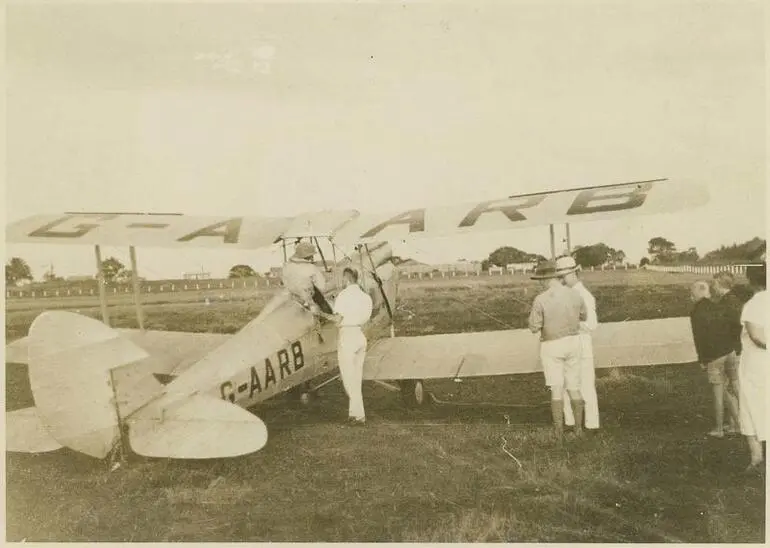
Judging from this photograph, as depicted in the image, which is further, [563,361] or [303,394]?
[303,394]

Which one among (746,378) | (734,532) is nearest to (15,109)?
(746,378)

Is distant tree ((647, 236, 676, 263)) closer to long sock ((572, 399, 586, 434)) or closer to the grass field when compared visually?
the grass field

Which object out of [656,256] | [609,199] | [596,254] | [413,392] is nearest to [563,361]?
[609,199]

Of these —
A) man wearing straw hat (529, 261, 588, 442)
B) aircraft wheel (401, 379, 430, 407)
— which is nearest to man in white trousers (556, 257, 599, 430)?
man wearing straw hat (529, 261, 588, 442)

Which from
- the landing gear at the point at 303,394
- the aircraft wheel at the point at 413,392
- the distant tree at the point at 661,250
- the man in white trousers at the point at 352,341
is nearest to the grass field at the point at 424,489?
the man in white trousers at the point at 352,341

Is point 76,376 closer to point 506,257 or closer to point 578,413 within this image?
point 578,413

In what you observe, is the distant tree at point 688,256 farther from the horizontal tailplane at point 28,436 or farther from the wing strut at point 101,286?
the horizontal tailplane at point 28,436
